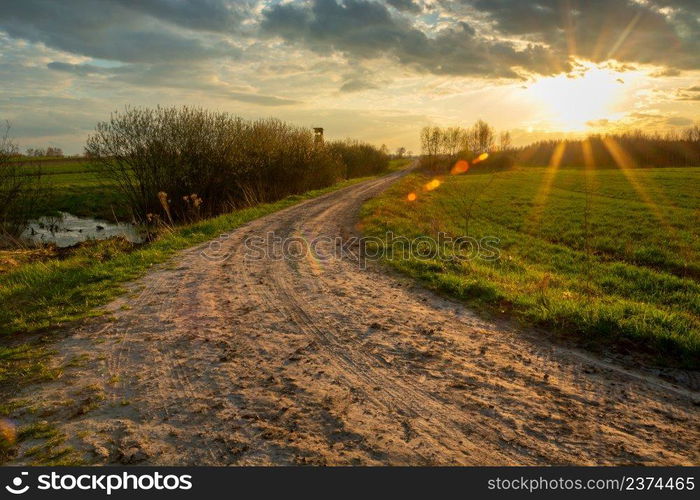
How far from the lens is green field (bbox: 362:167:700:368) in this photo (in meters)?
6.32

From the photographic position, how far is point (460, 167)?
7869 centimetres

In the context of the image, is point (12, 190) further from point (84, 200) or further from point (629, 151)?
point (629, 151)

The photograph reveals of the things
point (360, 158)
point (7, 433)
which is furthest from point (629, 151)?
point (7, 433)

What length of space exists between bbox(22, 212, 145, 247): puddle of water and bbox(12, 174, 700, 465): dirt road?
15.9 metres

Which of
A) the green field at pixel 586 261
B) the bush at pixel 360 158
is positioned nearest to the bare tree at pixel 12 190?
the green field at pixel 586 261

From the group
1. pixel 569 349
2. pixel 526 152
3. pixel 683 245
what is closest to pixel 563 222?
pixel 683 245

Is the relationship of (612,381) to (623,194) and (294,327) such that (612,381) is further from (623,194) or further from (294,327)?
(623,194)

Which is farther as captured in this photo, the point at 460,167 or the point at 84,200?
the point at 460,167

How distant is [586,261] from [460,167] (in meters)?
66.2

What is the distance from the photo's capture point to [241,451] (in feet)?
11.6

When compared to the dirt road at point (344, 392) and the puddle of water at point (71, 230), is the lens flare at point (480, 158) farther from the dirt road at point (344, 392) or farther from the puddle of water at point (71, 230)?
the dirt road at point (344, 392)

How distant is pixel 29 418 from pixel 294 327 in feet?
10.6

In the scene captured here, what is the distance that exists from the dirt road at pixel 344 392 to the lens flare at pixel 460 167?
73.6 m

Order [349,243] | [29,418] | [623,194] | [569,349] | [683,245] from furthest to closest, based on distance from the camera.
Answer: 1. [623,194]
2. [683,245]
3. [349,243]
4. [569,349]
5. [29,418]
